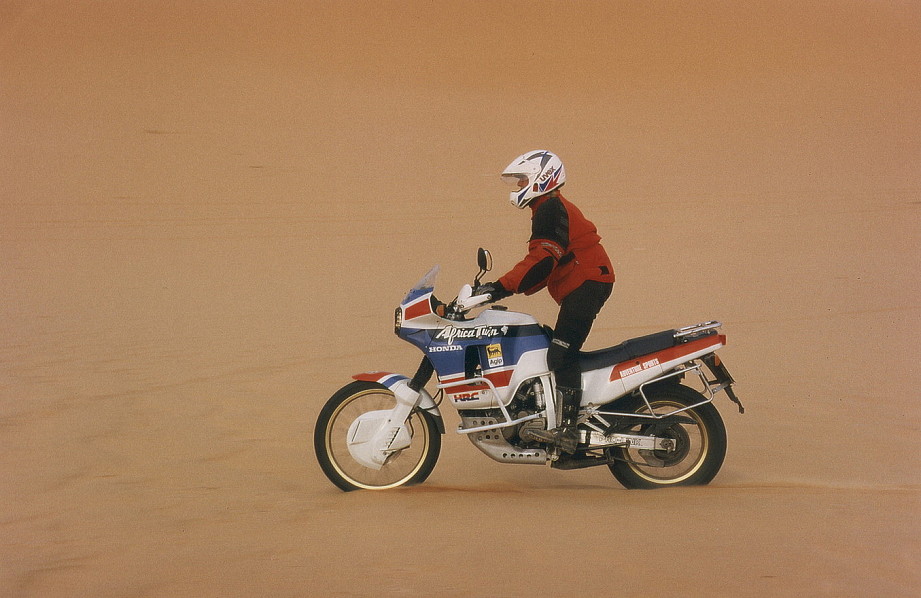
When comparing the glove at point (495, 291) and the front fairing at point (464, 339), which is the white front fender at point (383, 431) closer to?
the front fairing at point (464, 339)

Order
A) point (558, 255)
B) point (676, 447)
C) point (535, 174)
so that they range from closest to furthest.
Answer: point (558, 255) < point (535, 174) < point (676, 447)

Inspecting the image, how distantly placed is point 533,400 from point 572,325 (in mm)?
549

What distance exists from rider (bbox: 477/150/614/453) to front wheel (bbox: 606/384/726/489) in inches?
15.7

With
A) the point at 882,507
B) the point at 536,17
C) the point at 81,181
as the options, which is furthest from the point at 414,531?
the point at 536,17

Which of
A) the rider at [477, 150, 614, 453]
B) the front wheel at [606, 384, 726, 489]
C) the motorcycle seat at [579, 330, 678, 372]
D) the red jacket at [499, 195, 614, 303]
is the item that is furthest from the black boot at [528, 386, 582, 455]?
the red jacket at [499, 195, 614, 303]

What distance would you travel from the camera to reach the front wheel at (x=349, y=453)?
617 cm

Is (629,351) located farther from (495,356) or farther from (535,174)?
(535,174)

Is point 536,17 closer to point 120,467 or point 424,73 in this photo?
point 424,73

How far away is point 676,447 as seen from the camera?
603 centimetres

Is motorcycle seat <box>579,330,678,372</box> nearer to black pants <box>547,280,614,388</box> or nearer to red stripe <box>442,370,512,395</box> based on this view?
black pants <box>547,280,614,388</box>

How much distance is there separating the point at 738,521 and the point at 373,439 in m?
2.16

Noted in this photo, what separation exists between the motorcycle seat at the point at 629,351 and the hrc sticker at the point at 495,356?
480 mm

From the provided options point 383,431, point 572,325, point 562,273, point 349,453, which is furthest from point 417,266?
point 572,325

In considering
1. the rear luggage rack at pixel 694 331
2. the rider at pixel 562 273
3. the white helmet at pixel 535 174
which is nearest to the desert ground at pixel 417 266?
the rider at pixel 562 273
